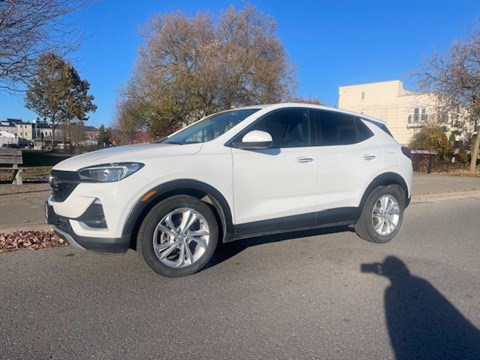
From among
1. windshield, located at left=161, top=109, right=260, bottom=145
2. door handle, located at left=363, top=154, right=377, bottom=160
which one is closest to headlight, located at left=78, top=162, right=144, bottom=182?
windshield, located at left=161, top=109, right=260, bottom=145

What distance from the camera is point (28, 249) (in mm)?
5281

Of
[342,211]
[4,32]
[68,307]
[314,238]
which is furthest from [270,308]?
[4,32]

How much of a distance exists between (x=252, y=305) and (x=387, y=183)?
311 centimetres

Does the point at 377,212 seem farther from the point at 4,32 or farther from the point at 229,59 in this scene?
the point at 229,59

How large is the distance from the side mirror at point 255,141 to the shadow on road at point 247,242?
1.41 m

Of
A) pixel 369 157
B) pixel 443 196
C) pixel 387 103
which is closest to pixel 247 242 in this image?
pixel 369 157

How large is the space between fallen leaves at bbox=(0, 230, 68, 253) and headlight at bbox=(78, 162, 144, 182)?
5.85 feet

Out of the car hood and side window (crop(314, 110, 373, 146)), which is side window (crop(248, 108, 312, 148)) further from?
the car hood

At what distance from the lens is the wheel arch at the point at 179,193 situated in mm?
3881

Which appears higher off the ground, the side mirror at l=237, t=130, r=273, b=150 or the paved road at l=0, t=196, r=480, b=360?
the side mirror at l=237, t=130, r=273, b=150

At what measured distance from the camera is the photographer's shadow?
113 inches

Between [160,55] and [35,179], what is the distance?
18684 millimetres

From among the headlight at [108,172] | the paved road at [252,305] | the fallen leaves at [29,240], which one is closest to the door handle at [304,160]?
the paved road at [252,305]

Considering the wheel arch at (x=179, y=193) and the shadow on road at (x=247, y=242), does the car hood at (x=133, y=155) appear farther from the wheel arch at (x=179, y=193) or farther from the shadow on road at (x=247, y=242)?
the shadow on road at (x=247, y=242)
